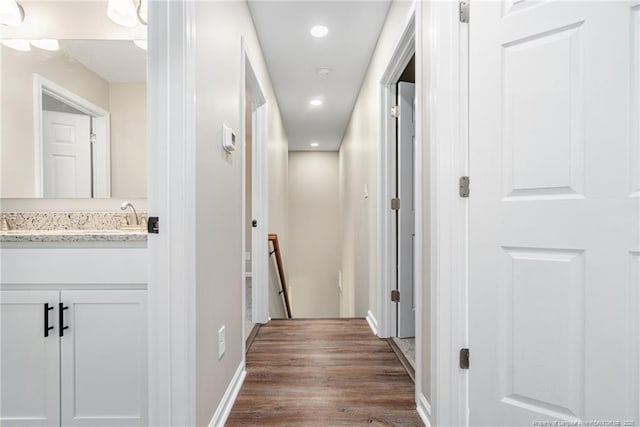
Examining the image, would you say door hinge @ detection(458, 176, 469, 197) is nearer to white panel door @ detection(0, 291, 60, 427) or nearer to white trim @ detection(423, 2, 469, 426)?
white trim @ detection(423, 2, 469, 426)

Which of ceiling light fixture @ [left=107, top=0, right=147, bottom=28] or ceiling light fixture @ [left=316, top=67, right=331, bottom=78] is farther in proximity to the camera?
ceiling light fixture @ [left=316, top=67, right=331, bottom=78]

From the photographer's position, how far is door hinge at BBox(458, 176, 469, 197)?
1.41 metres

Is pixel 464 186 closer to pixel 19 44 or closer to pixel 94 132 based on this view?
pixel 94 132

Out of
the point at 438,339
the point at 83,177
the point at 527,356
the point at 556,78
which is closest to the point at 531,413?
the point at 527,356

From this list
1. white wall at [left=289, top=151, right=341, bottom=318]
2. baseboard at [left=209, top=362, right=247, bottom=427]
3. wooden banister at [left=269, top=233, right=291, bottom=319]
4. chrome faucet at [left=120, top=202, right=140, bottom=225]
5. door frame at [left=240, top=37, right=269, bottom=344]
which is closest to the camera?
baseboard at [left=209, top=362, right=247, bottom=427]

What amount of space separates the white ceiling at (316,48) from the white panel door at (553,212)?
52.9 inches

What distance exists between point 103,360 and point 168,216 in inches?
28.0

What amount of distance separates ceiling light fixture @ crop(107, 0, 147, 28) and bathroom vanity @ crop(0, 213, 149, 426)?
4.37ft

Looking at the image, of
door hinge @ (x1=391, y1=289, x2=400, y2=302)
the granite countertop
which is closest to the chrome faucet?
the granite countertop

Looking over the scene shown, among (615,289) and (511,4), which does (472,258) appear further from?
(511,4)

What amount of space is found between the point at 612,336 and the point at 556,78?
0.88m

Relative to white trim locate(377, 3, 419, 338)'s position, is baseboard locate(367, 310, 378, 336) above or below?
below

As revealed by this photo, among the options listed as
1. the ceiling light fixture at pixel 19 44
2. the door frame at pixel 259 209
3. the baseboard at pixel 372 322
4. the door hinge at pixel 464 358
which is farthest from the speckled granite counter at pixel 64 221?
the baseboard at pixel 372 322

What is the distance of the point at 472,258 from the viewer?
4.58ft
